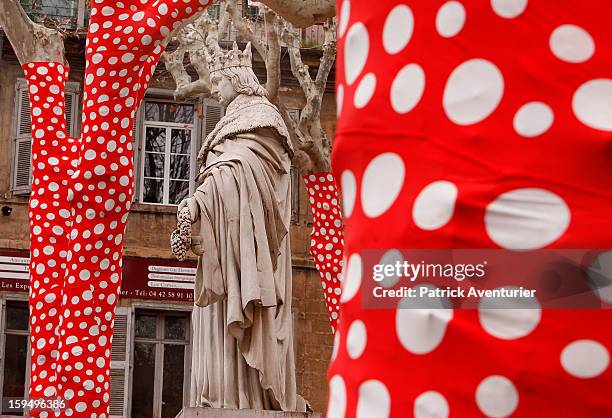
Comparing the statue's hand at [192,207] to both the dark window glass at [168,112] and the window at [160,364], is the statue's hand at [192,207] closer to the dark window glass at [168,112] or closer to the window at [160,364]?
the window at [160,364]

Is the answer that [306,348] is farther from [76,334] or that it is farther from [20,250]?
[76,334]

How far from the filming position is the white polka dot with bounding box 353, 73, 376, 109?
2.09 m

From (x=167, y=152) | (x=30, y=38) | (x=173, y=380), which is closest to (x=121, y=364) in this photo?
(x=173, y=380)

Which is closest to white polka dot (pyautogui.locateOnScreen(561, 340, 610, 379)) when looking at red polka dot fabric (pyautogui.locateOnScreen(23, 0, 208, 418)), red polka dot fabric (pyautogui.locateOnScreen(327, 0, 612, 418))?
red polka dot fabric (pyautogui.locateOnScreen(327, 0, 612, 418))

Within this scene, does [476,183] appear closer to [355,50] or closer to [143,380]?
[355,50]

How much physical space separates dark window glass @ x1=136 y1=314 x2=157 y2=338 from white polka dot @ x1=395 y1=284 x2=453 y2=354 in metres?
21.9

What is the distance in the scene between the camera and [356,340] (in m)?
2.03

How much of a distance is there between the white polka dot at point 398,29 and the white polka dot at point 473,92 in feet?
0.32

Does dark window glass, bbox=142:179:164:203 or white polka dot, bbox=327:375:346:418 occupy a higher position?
dark window glass, bbox=142:179:164:203

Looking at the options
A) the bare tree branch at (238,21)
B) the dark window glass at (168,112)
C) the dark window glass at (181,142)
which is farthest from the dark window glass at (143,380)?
the bare tree branch at (238,21)

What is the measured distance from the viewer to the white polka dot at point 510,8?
202 cm

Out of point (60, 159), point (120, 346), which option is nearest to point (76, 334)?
point (60, 159)

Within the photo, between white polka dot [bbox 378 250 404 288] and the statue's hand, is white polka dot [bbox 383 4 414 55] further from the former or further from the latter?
the statue's hand

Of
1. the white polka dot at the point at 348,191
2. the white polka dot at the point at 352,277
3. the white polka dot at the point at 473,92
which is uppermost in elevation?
the white polka dot at the point at 473,92
